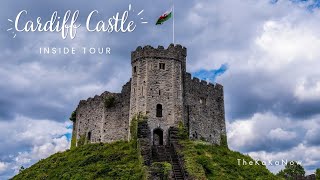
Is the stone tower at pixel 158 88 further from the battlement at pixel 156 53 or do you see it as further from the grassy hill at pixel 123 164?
the grassy hill at pixel 123 164

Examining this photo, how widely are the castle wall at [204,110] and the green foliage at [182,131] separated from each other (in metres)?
1.82

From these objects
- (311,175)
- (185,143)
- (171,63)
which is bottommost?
(311,175)

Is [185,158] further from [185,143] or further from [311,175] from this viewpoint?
[311,175]

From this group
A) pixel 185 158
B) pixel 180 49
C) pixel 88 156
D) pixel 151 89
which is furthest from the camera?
pixel 180 49

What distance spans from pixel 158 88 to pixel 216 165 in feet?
36.9

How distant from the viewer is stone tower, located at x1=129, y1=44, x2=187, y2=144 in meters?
46.2

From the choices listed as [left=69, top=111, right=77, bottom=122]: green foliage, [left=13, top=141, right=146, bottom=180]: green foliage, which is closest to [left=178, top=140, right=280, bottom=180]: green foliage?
[left=13, top=141, right=146, bottom=180]: green foliage

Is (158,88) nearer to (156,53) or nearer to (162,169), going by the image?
(156,53)

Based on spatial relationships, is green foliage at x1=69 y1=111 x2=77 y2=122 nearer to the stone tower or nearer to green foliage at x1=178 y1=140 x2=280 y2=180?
the stone tower

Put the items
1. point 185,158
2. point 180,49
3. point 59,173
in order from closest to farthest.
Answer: point 185,158 → point 59,173 → point 180,49

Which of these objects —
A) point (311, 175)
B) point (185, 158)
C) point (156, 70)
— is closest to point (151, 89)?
point (156, 70)

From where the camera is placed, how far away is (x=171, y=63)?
159 feet

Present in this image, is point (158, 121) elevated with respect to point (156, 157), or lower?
elevated

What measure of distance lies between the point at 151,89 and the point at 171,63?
3.85 metres
